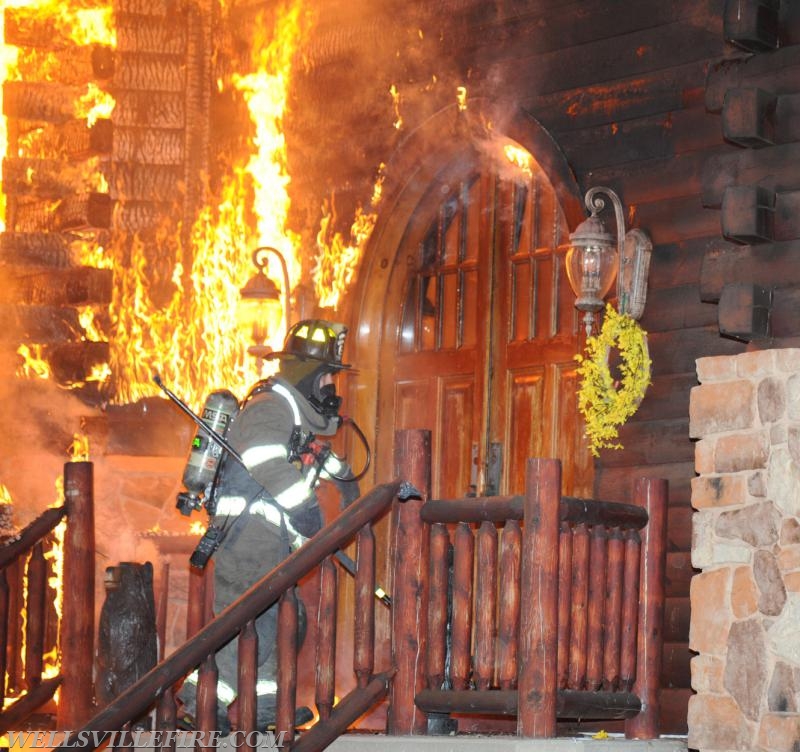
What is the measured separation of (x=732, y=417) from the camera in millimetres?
8062

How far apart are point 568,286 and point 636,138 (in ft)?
3.37

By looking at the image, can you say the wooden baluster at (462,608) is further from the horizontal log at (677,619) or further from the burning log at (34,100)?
the burning log at (34,100)

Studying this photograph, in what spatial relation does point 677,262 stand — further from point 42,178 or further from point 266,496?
point 42,178

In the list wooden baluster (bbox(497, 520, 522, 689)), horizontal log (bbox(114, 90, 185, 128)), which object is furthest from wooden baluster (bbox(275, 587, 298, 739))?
horizontal log (bbox(114, 90, 185, 128))

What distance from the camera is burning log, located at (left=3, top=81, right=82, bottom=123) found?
42.3ft

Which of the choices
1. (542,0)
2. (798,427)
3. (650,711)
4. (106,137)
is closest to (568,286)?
(542,0)

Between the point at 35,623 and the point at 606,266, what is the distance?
3.66m

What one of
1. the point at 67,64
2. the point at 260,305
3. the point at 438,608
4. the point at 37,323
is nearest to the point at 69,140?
the point at 67,64

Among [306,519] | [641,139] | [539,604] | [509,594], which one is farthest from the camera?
[641,139]

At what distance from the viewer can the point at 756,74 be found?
8.71 m

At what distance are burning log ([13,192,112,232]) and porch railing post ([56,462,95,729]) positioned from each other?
151 inches

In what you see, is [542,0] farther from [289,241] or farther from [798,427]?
[798,427]

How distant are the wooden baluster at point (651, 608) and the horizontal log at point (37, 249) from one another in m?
6.25

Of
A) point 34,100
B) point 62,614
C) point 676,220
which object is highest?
point 34,100
